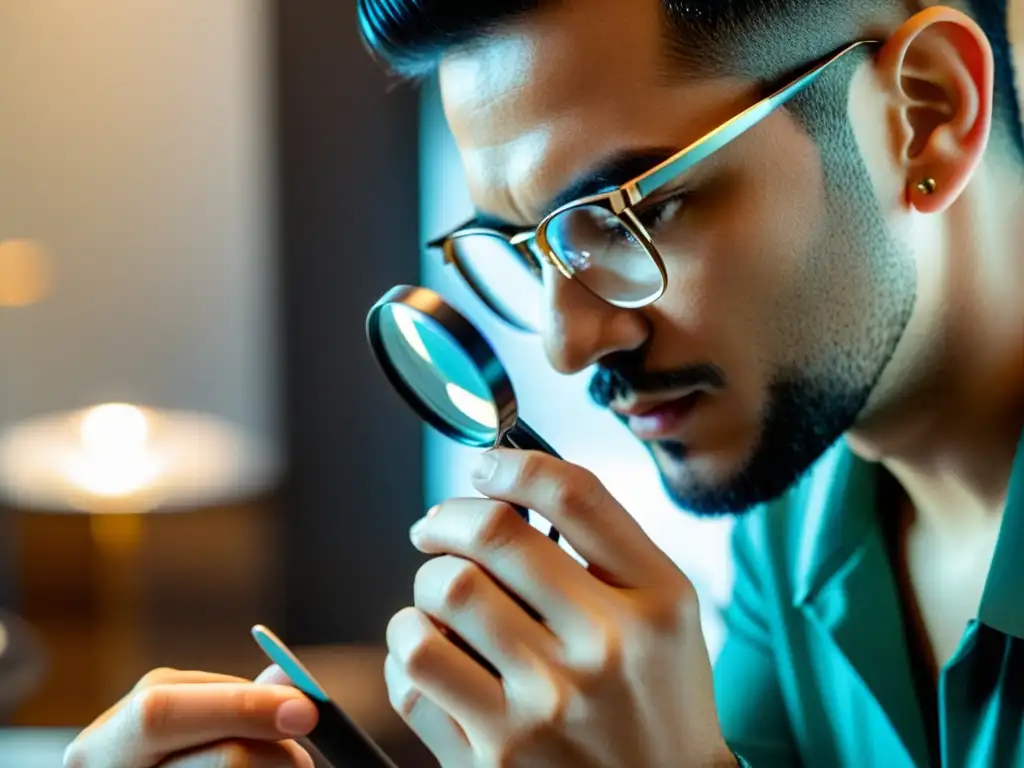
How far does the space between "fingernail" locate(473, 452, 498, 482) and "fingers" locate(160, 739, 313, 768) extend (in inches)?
10.5

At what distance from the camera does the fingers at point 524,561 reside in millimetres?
680

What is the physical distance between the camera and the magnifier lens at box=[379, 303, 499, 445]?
725mm

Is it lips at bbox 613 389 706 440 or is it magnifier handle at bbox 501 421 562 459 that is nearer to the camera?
magnifier handle at bbox 501 421 562 459

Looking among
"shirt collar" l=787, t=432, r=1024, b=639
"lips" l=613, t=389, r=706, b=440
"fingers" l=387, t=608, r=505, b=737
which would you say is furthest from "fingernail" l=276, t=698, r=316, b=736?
"shirt collar" l=787, t=432, r=1024, b=639

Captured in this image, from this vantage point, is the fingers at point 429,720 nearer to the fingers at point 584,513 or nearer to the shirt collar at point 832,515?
the fingers at point 584,513

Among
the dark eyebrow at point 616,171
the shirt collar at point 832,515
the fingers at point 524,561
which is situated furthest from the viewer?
the shirt collar at point 832,515

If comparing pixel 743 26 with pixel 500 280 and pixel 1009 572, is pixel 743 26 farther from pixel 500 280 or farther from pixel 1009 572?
pixel 1009 572

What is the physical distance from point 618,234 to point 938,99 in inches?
10.2

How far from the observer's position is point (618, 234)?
809mm

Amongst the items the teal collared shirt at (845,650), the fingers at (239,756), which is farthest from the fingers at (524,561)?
the teal collared shirt at (845,650)

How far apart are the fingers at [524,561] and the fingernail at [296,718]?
6.5 inches

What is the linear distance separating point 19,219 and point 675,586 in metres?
1.18

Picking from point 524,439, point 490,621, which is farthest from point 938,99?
point 490,621

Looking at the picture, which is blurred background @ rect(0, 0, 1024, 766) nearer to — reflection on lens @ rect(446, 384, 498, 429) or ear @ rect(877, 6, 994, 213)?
reflection on lens @ rect(446, 384, 498, 429)
